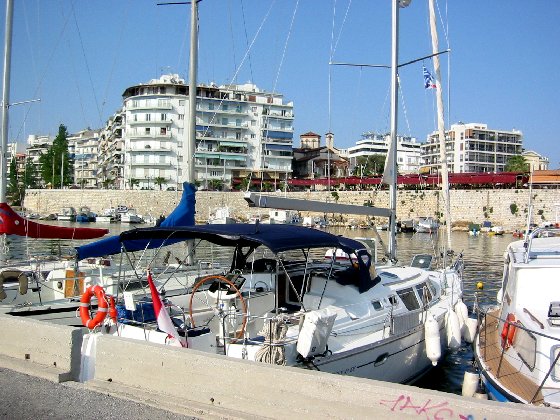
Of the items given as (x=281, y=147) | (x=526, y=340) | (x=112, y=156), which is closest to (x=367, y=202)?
(x=281, y=147)

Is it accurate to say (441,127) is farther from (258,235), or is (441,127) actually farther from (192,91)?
(258,235)

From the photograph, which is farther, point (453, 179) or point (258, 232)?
point (453, 179)

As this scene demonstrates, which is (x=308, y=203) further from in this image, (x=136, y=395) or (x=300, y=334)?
(x=136, y=395)

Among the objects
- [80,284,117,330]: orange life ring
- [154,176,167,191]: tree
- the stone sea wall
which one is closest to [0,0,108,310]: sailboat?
[80,284,117,330]: orange life ring

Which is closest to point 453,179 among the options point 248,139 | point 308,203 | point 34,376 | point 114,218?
point 248,139

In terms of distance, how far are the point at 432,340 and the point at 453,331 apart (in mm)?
1602

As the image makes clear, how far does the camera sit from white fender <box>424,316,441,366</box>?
11.5 metres

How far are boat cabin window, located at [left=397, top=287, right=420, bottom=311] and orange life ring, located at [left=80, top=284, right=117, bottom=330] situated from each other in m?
5.70

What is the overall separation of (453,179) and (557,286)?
7744cm

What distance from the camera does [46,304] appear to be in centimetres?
1279

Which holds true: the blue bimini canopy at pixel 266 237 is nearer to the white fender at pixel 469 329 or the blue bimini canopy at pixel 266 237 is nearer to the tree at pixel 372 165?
the white fender at pixel 469 329

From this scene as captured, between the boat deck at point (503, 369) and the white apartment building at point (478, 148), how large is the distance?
129032mm

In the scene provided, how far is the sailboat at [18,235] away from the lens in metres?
13.9

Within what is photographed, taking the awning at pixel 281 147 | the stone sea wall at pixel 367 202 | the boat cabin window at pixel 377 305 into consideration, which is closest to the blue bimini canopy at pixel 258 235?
the boat cabin window at pixel 377 305
